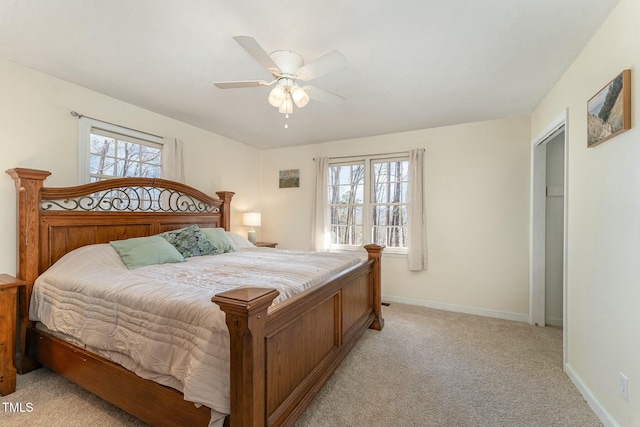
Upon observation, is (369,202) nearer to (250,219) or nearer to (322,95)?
(250,219)

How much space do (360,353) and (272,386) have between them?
134 cm

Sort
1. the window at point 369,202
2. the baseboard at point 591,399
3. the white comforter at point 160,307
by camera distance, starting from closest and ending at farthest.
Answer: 1. the white comforter at point 160,307
2. the baseboard at point 591,399
3. the window at point 369,202

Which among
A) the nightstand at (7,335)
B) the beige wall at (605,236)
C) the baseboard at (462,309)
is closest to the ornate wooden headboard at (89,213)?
the nightstand at (7,335)

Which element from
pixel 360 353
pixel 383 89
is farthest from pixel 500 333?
pixel 383 89

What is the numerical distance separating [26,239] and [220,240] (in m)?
1.62

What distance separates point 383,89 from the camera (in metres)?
2.75

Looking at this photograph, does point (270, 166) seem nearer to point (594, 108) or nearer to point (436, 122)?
point (436, 122)

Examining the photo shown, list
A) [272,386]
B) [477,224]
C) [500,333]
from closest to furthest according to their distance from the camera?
1. [272,386]
2. [500,333]
3. [477,224]

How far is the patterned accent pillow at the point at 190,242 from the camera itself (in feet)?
9.64

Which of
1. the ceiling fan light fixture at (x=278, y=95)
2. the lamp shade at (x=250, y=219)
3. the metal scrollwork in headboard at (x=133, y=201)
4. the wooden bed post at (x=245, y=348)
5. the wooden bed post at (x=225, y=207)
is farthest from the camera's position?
the lamp shade at (x=250, y=219)

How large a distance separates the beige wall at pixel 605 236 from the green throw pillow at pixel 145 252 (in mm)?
3248

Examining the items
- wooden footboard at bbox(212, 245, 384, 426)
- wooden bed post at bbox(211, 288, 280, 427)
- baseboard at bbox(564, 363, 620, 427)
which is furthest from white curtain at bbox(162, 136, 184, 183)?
baseboard at bbox(564, 363, 620, 427)

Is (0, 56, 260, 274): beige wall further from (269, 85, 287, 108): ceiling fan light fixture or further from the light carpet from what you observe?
(269, 85, 287, 108): ceiling fan light fixture

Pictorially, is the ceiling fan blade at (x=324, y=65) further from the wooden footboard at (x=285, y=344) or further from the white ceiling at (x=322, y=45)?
the wooden footboard at (x=285, y=344)
